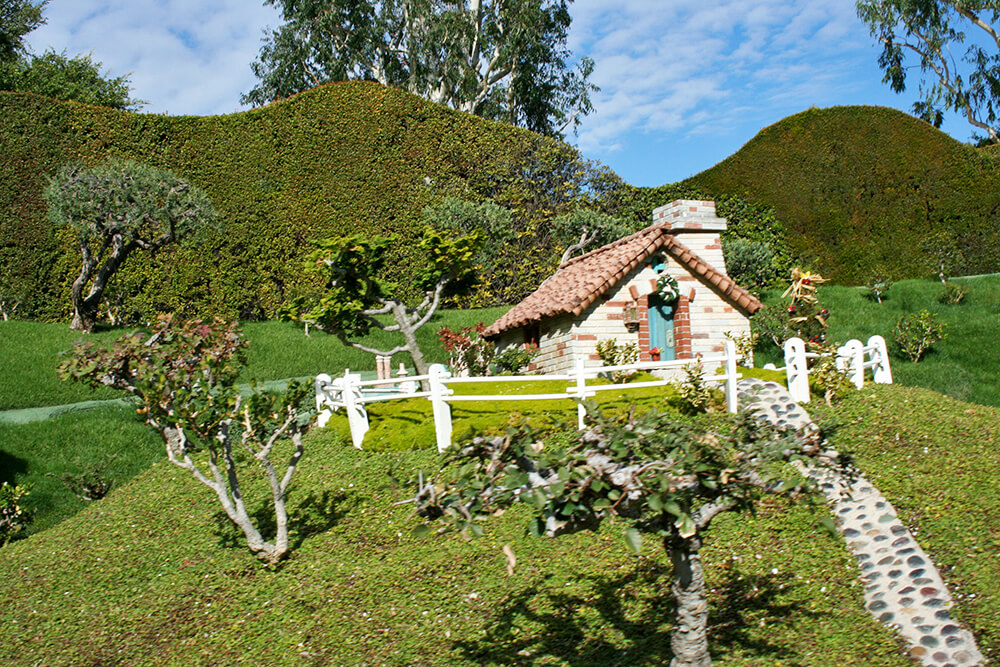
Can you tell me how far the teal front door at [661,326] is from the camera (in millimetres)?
15820

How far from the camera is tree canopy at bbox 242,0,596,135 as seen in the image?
→ 107ft

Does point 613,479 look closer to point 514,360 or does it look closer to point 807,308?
point 514,360

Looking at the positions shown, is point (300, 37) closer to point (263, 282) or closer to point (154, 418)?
point (263, 282)

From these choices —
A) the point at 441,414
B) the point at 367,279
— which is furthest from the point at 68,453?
the point at 441,414

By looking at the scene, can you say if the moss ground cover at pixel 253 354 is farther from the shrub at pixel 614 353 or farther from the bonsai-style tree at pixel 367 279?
the shrub at pixel 614 353

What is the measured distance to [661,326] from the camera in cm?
1591

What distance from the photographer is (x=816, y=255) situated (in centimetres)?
2725

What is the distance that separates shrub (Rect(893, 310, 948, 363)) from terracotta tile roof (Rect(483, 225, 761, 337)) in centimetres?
586

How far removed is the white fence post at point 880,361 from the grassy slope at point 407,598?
640cm

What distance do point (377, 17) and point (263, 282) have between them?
14644mm

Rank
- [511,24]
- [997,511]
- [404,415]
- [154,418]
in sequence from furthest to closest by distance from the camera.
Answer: [511,24] → [404,415] → [154,418] → [997,511]

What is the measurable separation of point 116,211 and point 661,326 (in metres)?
14.6

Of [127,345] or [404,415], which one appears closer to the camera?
[127,345]

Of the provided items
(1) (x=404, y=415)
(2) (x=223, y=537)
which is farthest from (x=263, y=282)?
(2) (x=223, y=537)
